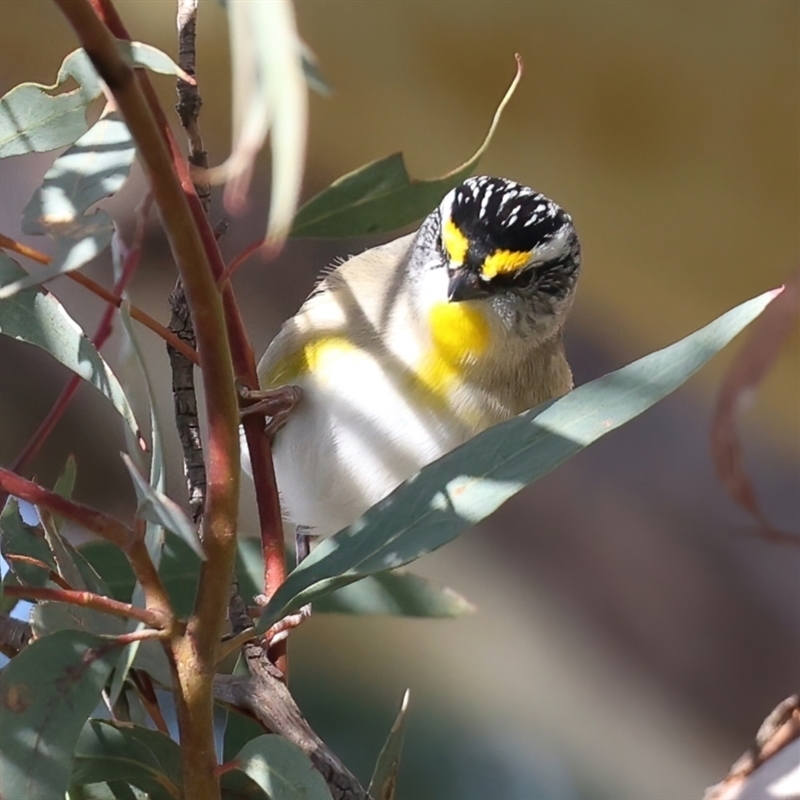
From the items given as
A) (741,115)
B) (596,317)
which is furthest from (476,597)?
(741,115)

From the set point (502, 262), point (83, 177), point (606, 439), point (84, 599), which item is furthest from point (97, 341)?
point (606, 439)

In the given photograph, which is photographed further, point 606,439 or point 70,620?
point 606,439

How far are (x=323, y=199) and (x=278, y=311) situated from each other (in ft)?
3.83

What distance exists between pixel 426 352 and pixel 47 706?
21.7 inches

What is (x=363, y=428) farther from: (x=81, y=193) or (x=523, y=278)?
(x=81, y=193)

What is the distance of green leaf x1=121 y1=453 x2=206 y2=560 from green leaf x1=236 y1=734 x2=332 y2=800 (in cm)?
13

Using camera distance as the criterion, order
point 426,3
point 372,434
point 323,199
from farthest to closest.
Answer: point 426,3, point 372,434, point 323,199

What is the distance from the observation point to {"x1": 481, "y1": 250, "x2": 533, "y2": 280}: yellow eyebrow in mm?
884

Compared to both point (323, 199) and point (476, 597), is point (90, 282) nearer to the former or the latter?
point (323, 199)

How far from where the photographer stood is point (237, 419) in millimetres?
360

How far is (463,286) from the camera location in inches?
34.4

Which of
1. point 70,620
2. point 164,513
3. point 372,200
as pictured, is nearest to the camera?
point 164,513

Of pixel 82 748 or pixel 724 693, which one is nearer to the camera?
pixel 82 748

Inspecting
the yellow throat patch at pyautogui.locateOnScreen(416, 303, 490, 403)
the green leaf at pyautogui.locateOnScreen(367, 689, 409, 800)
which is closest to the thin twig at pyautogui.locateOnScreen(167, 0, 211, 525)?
the green leaf at pyautogui.locateOnScreen(367, 689, 409, 800)
